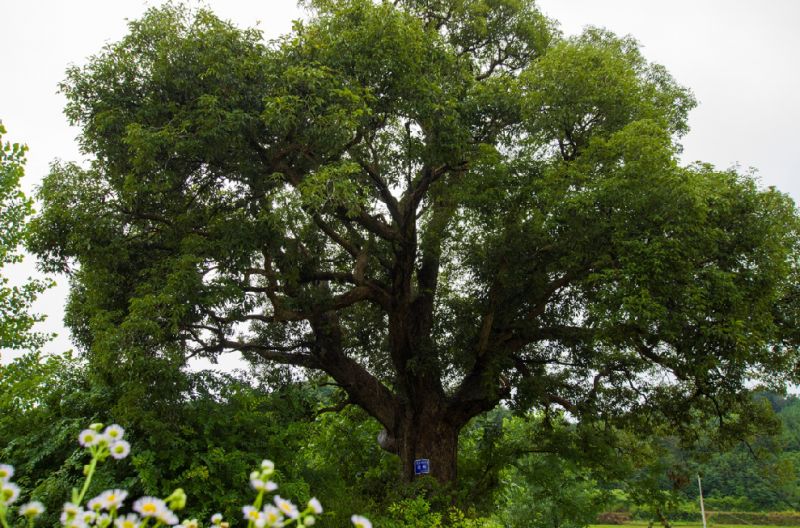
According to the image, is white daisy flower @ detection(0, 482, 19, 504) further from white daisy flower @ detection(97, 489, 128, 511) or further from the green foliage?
the green foliage

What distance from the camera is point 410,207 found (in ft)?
32.3

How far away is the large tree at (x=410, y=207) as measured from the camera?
22.9 feet

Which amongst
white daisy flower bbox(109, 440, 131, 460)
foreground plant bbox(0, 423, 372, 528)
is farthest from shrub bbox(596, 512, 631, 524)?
white daisy flower bbox(109, 440, 131, 460)

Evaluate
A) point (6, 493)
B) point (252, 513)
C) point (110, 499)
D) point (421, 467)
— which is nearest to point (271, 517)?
point (252, 513)

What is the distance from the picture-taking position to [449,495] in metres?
9.23

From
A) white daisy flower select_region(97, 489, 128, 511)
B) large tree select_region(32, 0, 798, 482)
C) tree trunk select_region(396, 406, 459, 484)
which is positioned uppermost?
large tree select_region(32, 0, 798, 482)

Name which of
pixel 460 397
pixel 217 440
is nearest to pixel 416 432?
pixel 460 397

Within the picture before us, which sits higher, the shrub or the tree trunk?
the tree trunk

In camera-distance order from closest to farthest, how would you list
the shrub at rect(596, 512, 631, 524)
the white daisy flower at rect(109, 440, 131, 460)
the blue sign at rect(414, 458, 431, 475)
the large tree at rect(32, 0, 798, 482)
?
the white daisy flower at rect(109, 440, 131, 460) < the large tree at rect(32, 0, 798, 482) < the blue sign at rect(414, 458, 431, 475) < the shrub at rect(596, 512, 631, 524)

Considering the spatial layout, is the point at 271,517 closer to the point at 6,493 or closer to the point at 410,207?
the point at 6,493

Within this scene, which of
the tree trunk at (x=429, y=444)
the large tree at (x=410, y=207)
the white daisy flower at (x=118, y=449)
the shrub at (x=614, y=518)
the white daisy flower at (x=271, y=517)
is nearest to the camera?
the white daisy flower at (x=271, y=517)

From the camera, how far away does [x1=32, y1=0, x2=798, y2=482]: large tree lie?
6.99m

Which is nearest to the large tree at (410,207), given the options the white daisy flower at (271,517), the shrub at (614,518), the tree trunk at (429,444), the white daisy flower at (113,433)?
the tree trunk at (429,444)

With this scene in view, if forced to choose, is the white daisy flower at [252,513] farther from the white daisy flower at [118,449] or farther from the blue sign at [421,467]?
the blue sign at [421,467]
